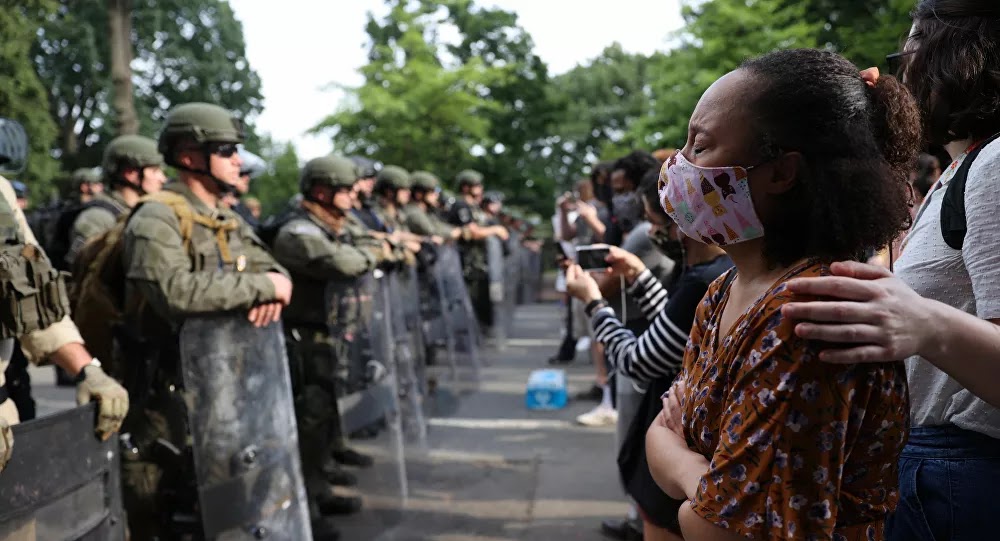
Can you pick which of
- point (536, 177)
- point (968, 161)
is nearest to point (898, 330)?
point (968, 161)

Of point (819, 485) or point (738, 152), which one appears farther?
point (738, 152)

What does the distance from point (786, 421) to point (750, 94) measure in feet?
1.80

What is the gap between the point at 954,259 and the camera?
1652mm

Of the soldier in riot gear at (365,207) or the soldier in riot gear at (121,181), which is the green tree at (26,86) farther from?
the soldier in riot gear at (365,207)

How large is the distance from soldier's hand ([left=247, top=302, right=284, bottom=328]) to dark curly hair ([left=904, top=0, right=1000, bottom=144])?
2811 millimetres

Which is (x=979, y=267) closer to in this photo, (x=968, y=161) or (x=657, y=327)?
(x=968, y=161)

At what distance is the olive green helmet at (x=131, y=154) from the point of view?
6.83 metres

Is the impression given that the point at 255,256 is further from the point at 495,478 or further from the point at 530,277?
the point at 530,277

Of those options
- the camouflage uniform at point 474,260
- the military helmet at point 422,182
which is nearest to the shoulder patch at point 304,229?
the military helmet at point 422,182

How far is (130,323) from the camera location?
4.29 m

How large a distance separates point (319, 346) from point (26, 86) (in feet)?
89.5

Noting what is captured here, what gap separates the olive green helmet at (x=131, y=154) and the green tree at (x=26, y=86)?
22242mm

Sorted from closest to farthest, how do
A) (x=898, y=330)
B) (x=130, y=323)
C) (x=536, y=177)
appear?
(x=898, y=330) → (x=130, y=323) → (x=536, y=177)

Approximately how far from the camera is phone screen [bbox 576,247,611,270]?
141 inches
